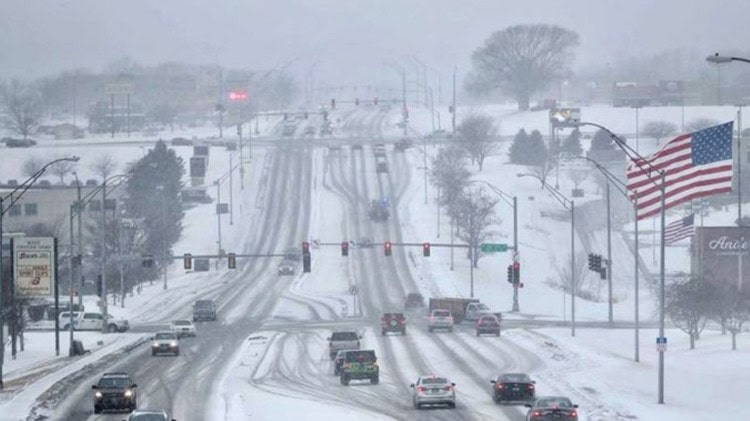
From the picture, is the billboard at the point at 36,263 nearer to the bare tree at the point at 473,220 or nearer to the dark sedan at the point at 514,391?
the dark sedan at the point at 514,391

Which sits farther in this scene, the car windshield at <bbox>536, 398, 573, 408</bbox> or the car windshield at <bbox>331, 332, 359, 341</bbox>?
the car windshield at <bbox>331, 332, 359, 341</bbox>

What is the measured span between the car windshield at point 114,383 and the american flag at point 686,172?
71.2ft

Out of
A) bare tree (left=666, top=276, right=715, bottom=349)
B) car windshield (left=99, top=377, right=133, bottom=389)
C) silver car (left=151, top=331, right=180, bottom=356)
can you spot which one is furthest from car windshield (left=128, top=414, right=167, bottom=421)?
bare tree (left=666, top=276, right=715, bottom=349)

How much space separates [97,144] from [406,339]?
126523 mm

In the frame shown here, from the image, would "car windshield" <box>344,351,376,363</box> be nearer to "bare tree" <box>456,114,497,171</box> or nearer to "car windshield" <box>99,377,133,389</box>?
"car windshield" <box>99,377,133,389</box>

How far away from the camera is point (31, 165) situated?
7028 inches

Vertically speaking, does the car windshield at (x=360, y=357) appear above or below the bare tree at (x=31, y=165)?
below

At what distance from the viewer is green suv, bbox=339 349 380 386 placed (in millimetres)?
56344

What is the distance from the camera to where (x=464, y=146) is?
176 m

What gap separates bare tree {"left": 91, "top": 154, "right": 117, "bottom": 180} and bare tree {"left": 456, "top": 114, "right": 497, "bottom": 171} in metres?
40.8

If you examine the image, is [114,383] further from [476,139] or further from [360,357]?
[476,139]

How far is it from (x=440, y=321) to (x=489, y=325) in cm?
460

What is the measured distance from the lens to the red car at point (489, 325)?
78875 mm

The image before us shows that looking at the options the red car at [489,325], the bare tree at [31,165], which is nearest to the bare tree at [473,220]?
the red car at [489,325]
